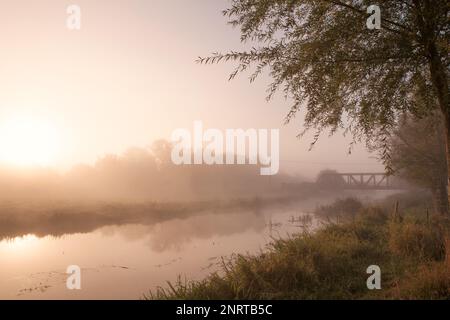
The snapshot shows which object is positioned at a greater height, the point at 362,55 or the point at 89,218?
the point at 362,55

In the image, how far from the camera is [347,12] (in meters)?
7.68

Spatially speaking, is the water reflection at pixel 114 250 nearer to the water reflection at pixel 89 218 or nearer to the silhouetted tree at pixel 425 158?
the water reflection at pixel 89 218

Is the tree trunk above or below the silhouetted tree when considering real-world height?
above

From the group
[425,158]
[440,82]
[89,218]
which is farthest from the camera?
[89,218]

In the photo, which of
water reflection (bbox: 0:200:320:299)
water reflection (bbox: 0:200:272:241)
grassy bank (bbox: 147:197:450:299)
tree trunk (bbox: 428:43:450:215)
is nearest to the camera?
grassy bank (bbox: 147:197:450:299)

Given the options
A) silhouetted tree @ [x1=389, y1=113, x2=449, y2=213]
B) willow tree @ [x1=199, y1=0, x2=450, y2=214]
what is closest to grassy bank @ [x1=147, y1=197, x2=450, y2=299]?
willow tree @ [x1=199, y1=0, x2=450, y2=214]

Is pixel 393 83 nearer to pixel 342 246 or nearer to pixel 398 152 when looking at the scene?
pixel 342 246

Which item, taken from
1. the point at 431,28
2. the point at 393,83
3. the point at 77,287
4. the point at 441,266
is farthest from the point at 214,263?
the point at 431,28

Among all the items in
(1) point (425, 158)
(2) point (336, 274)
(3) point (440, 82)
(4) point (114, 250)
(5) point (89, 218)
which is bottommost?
(4) point (114, 250)

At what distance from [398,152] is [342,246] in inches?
521

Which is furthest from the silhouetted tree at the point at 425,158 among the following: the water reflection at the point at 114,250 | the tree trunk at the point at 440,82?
the tree trunk at the point at 440,82

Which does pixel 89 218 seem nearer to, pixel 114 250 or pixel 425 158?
pixel 114 250

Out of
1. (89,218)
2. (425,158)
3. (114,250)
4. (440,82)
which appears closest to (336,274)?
(440,82)

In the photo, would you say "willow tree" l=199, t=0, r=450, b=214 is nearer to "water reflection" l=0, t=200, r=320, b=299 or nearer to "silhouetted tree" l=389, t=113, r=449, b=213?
"water reflection" l=0, t=200, r=320, b=299
